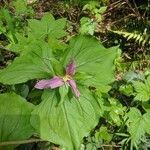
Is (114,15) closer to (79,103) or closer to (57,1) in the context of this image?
(57,1)

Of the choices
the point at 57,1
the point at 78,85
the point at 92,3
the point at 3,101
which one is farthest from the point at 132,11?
the point at 3,101

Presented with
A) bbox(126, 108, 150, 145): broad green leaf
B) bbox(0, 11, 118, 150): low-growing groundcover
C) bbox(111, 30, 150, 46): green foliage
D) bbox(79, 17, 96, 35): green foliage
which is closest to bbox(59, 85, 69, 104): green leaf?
bbox(0, 11, 118, 150): low-growing groundcover

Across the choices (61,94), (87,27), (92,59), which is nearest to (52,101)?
(61,94)

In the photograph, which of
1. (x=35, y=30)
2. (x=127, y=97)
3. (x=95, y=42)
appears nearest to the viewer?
(x=95, y=42)

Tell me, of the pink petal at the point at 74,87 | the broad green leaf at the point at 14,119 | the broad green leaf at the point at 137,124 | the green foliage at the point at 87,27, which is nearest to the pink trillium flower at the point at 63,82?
the pink petal at the point at 74,87

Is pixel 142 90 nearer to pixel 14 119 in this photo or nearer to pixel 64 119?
pixel 64 119
